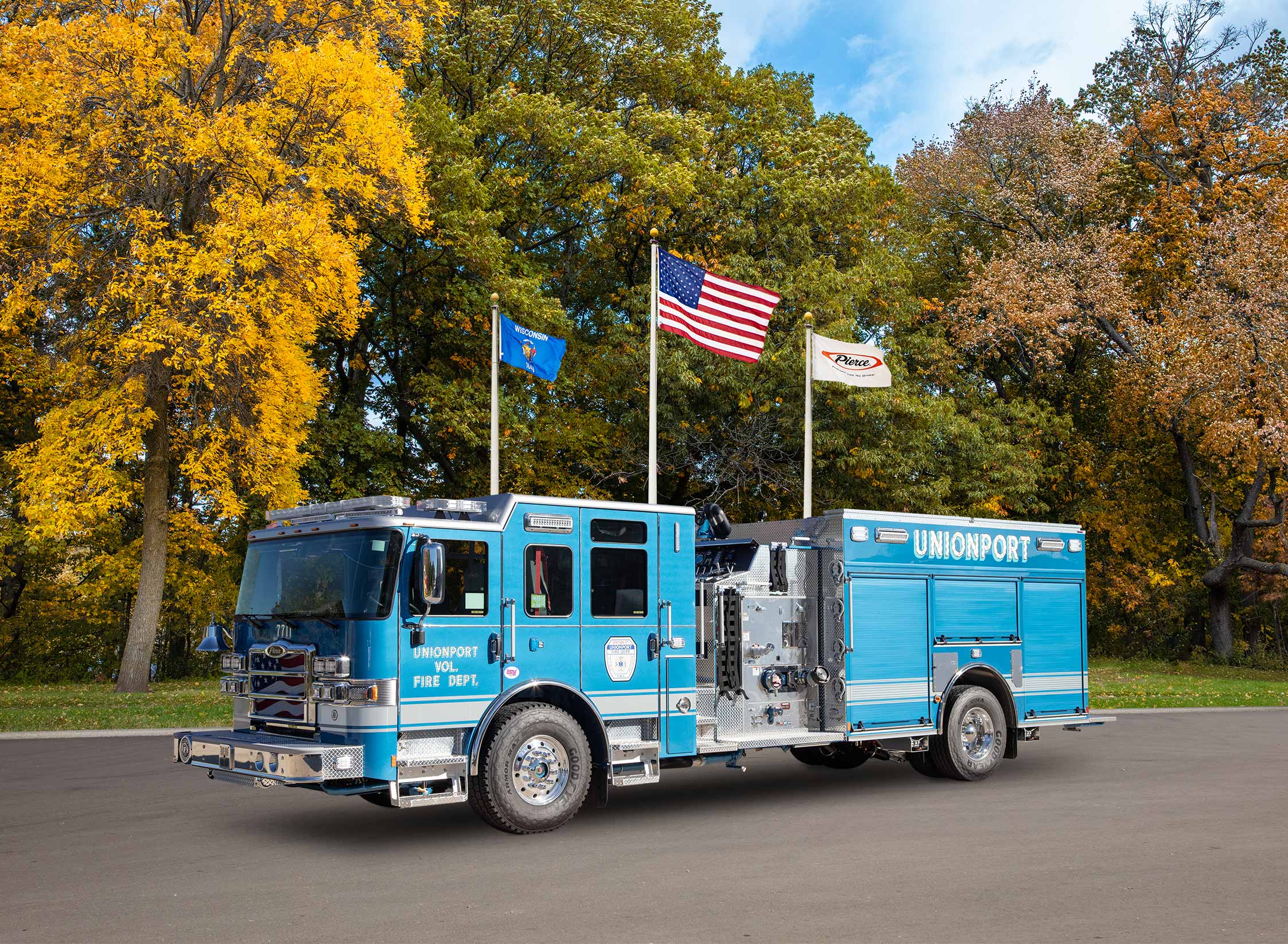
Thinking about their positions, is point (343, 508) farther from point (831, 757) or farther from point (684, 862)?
point (831, 757)

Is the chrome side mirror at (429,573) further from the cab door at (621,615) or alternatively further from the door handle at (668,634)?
the door handle at (668,634)


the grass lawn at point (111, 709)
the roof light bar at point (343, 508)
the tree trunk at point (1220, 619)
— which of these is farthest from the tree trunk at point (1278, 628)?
the roof light bar at point (343, 508)

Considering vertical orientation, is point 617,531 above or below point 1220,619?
above

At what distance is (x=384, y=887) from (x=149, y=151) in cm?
1827

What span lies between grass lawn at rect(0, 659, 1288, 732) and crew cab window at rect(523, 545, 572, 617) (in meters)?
9.51

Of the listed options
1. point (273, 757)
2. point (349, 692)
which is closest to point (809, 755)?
point (349, 692)

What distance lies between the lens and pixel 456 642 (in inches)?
377

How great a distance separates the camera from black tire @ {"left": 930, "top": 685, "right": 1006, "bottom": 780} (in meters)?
13.0

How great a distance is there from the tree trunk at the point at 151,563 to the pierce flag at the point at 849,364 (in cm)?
1328

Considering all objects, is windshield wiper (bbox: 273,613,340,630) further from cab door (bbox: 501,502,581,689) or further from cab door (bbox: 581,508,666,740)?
cab door (bbox: 581,508,666,740)

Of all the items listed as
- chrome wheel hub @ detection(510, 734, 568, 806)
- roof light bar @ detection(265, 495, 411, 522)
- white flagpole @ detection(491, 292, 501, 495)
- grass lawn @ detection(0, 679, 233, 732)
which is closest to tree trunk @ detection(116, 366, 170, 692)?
grass lawn @ detection(0, 679, 233, 732)

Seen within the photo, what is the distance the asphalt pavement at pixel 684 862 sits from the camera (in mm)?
7062

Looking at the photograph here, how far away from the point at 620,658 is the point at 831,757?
4814 millimetres

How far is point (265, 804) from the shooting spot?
11.8m
